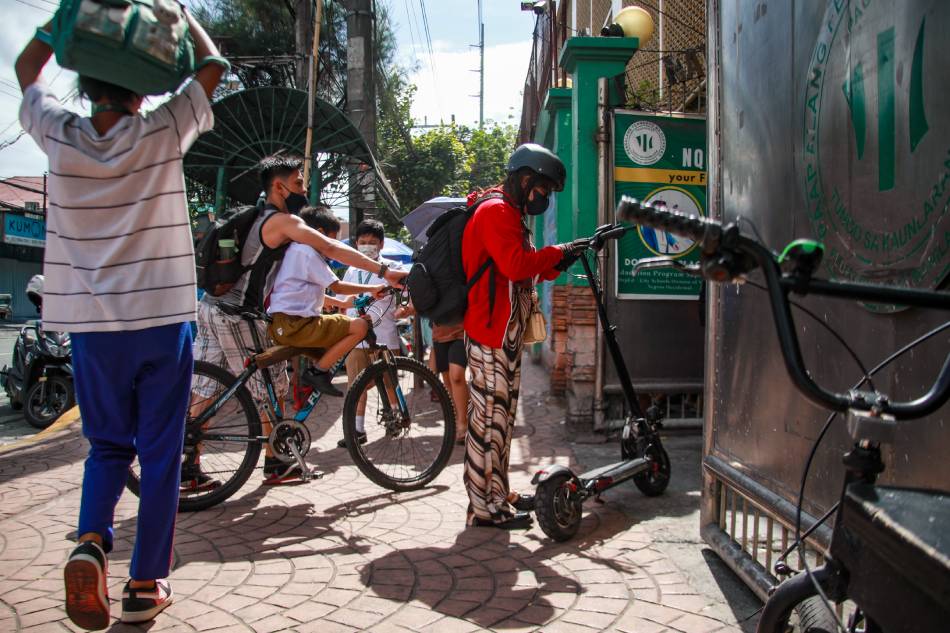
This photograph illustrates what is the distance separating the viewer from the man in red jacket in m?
3.69

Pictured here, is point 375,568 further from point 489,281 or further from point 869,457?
point 869,457

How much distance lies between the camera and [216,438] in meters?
4.23

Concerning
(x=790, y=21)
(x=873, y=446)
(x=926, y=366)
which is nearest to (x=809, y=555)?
(x=926, y=366)

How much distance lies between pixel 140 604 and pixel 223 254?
218 centimetres

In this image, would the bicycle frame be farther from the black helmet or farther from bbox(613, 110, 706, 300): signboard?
bbox(613, 110, 706, 300): signboard

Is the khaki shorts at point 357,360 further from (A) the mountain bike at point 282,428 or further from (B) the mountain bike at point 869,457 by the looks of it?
(B) the mountain bike at point 869,457

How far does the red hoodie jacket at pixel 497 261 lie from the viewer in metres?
3.66

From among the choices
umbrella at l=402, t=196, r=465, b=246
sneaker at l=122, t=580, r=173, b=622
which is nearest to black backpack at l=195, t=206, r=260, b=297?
sneaker at l=122, t=580, r=173, b=622

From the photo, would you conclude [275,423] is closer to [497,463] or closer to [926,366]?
[497,463]

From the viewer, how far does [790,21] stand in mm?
2807

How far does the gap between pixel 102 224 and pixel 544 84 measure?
11787 mm

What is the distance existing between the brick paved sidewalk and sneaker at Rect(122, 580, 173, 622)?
7cm

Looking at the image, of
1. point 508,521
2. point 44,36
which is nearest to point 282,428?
point 508,521

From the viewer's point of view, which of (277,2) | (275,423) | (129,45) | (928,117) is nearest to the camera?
(928,117)
